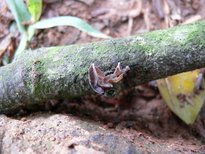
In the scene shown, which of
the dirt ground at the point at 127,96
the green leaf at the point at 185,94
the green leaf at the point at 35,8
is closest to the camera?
the dirt ground at the point at 127,96

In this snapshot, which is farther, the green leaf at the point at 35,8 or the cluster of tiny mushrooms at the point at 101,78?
the green leaf at the point at 35,8

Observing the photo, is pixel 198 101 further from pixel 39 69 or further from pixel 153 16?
pixel 39 69

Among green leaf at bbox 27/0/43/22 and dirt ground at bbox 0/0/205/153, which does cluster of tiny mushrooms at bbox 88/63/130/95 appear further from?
green leaf at bbox 27/0/43/22

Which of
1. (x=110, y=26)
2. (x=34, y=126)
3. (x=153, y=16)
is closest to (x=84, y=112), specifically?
(x=34, y=126)

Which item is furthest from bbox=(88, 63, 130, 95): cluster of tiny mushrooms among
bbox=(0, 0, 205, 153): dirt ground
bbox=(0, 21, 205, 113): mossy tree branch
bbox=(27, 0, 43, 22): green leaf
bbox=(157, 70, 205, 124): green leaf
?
bbox=(27, 0, 43, 22): green leaf

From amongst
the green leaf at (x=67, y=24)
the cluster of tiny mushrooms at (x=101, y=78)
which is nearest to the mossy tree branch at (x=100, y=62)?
the cluster of tiny mushrooms at (x=101, y=78)

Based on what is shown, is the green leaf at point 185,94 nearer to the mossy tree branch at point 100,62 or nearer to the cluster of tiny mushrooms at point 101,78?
the mossy tree branch at point 100,62

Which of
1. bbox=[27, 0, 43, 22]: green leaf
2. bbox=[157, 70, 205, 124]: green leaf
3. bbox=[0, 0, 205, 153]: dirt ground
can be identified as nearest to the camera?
bbox=[0, 0, 205, 153]: dirt ground
